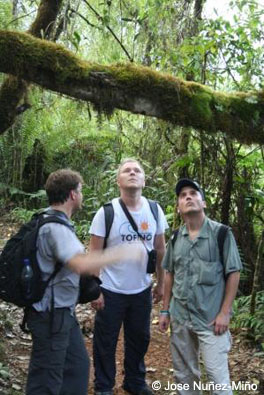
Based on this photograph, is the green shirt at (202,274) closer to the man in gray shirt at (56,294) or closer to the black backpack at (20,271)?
the man in gray shirt at (56,294)

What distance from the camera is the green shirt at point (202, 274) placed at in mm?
3418

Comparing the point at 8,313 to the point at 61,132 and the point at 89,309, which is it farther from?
the point at 61,132

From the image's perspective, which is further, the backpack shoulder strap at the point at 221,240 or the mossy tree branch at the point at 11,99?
the mossy tree branch at the point at 11,99

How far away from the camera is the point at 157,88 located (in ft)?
11.7

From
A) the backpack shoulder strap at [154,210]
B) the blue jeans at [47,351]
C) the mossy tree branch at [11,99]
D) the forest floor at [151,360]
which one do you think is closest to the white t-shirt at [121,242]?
the backpack shoulder strap at [154,210]

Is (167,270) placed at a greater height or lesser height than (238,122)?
lesser

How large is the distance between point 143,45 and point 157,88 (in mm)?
5879

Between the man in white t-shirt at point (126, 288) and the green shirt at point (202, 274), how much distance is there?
1.58ft

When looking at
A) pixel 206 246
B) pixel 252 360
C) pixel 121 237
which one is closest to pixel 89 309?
pixel 252 360

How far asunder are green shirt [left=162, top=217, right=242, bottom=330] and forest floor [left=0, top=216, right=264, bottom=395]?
1.31 metres

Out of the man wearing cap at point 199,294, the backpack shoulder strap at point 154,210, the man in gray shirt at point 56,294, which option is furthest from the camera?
the backpack shoulder strap at point 154,210

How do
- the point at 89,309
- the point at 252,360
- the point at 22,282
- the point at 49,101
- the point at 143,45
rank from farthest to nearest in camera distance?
the point at 143,45
the point at 49,101
the point at 89,309
the point at 252,360
the point at 22,282

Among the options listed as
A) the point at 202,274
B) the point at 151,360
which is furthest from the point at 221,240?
the point at 151,360

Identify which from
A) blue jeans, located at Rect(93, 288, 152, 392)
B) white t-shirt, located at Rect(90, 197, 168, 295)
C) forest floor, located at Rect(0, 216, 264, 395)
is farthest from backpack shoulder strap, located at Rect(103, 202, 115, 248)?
forest floor, located at Rect(0, 216, 264, 395)
